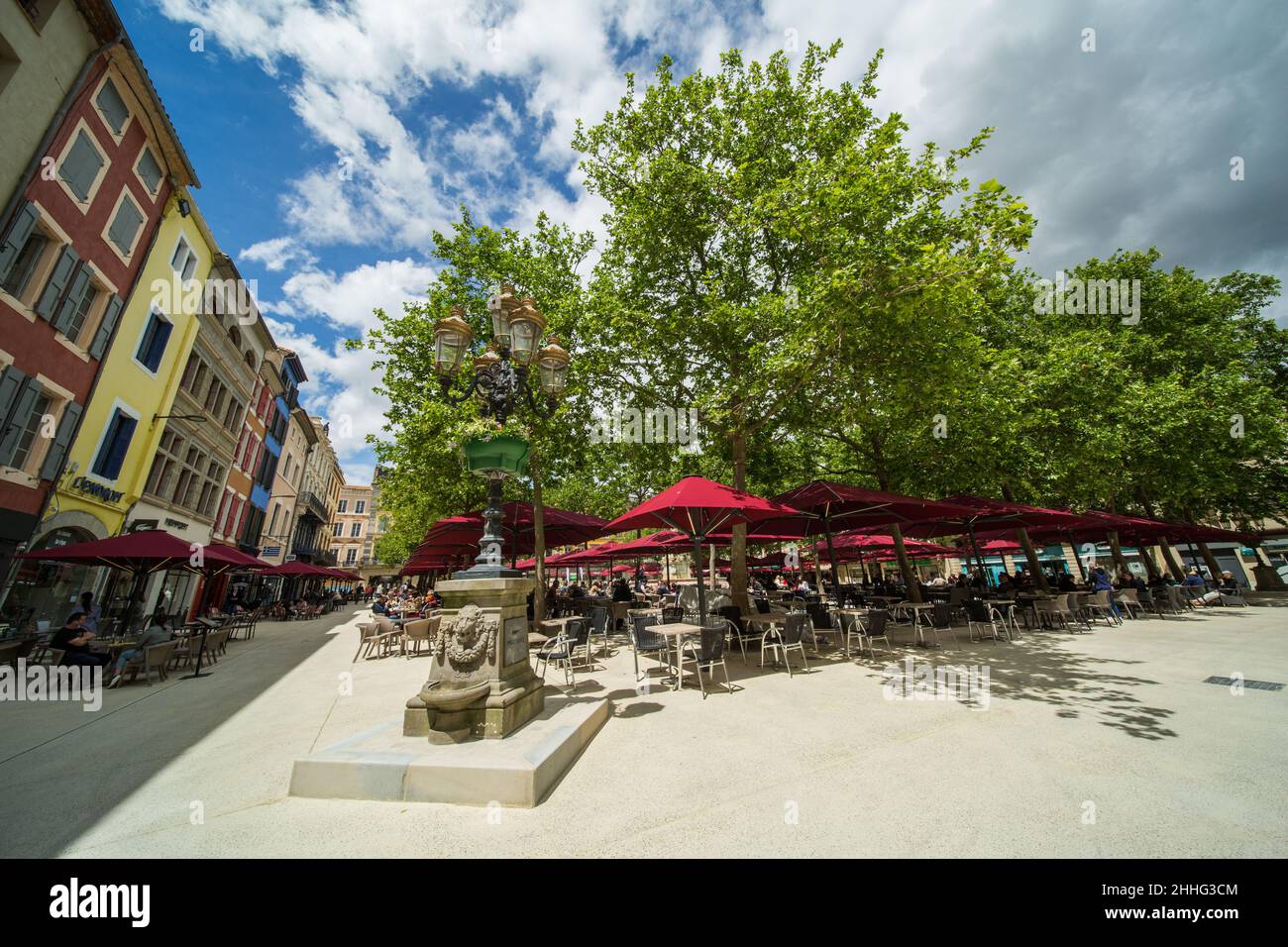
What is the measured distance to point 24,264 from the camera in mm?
9945

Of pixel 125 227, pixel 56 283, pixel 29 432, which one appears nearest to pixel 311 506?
pixel 125 227

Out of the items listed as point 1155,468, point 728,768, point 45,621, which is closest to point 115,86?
point 45,621

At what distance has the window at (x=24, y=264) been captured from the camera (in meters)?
9.55

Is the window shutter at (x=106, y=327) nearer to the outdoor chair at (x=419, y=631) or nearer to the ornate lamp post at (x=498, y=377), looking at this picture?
the outdoor chair at (x=419, y=631)

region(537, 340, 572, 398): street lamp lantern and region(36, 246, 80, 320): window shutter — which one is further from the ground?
region(36, 246, 80, 320): window shutter

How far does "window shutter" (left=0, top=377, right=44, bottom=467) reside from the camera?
9.37 metres

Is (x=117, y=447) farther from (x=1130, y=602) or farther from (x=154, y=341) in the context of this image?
(x=1130, y=602)

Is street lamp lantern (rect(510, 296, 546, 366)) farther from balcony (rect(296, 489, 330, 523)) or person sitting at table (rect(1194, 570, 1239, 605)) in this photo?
balcony (rect(296, 489, 330, 523))

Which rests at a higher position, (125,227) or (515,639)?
(125,227)

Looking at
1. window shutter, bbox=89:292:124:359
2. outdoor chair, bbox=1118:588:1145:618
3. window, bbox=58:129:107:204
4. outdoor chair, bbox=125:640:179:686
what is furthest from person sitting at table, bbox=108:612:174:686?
outdoor chair, bbox=1118:588:1145:618

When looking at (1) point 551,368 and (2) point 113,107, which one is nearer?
(1) point 551,368

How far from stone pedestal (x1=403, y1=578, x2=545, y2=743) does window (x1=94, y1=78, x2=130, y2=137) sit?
55.7 ft

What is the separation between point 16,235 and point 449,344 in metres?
11.7
